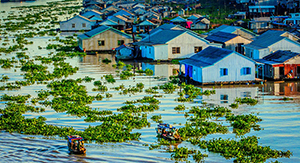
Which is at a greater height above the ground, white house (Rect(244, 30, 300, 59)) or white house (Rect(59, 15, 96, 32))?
white house (Rect(59, 15, 96, 32))

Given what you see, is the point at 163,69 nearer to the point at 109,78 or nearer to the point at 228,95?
the point at 109,78

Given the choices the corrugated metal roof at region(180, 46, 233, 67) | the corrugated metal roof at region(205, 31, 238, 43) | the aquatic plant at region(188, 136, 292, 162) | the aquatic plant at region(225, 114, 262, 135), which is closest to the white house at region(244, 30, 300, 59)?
the corrugated metal roof at region(180, 46, 233, 67)

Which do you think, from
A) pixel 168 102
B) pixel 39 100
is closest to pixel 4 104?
pixel 39 100

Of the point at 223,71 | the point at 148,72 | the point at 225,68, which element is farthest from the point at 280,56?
the point at 148,72

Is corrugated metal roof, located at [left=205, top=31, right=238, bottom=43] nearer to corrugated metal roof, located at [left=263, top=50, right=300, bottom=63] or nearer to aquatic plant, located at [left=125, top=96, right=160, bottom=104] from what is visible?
corrugated metal roof, located at [left=263, top=50, right=300, bottom=63]

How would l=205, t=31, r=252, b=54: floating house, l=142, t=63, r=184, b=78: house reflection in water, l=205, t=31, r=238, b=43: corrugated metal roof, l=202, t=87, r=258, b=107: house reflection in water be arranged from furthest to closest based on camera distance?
l=205, t=31, r=238, b=43: corrugated metal roof → l=205, t=31, r=252, b=54: floating house → l=142, t=63, r=184, b=78: house reflection in water → l=202, t=87, r=258, b=107: house reflection in water

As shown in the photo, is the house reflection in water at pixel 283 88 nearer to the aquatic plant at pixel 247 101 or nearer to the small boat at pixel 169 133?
the aquatic plant at pixel 247 101

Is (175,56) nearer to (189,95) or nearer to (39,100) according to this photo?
(189,95)
